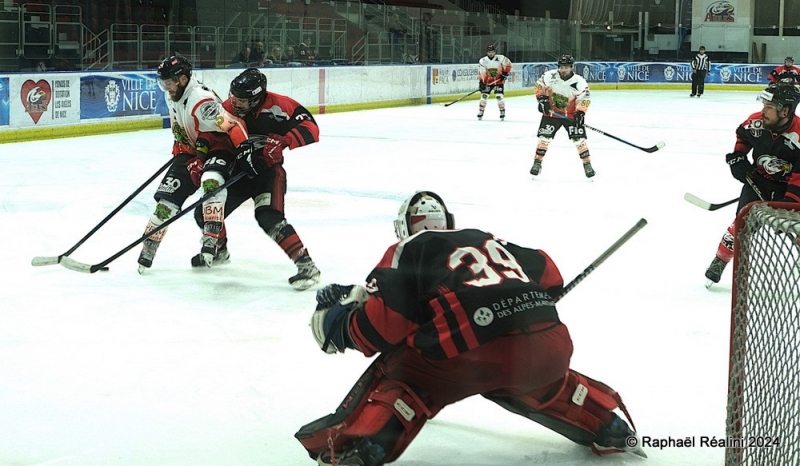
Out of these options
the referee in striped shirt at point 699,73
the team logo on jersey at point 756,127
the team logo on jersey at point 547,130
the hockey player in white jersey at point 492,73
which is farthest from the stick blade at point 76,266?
the referee in striped shirt at point 699,73

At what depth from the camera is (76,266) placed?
4.30m

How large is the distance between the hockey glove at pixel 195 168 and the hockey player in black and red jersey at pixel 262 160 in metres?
0.11

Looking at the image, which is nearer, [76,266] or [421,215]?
[421,215]

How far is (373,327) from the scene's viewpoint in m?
2.07

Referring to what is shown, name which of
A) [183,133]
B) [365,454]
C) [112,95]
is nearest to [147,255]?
[183,133]

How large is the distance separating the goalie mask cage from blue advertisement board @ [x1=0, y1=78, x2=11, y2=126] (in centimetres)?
828

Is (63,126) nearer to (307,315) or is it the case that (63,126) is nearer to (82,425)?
(307,315)

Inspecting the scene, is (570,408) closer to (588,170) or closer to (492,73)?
(588,170)

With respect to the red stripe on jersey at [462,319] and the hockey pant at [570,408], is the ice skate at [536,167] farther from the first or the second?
the red stripe on jersey at [462,319]

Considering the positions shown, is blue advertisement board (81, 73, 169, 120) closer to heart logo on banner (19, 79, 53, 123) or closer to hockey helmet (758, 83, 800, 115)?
heart logo on banner (19, 79, 53, 123)

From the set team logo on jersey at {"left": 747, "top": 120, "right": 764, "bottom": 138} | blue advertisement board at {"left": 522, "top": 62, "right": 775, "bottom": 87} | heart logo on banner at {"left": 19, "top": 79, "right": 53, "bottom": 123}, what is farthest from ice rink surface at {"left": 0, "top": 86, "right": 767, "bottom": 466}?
blue advertisement board at {"left": 522, "top": 62, "right": 775, "bottom": 87}

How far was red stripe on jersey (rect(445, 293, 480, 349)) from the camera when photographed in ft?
6.66

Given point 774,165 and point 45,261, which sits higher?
point 774,165

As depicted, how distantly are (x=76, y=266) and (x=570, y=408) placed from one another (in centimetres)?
271
